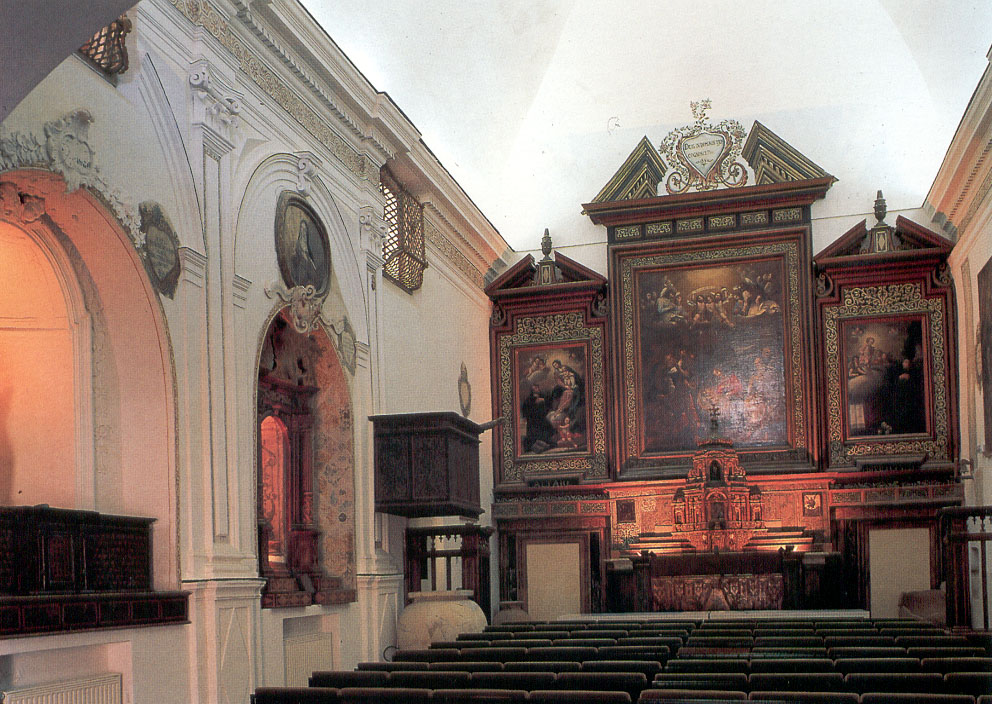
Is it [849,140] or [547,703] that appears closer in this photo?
[547,703]

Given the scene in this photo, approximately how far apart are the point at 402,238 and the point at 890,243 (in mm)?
7415

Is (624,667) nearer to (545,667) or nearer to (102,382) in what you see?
(545,667)

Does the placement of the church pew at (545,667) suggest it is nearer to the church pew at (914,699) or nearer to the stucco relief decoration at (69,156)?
the church pew at (914,699)

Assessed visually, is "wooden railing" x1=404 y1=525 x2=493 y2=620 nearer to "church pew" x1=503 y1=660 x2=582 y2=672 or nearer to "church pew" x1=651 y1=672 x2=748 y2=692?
"church pew" x1=503 y1=660 x2=582 y2=672

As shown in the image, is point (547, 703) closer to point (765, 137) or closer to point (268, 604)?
point (268, 604)

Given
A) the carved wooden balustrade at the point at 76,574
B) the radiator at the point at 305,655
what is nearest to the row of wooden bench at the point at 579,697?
the carved wooden balustrade at the point at 76,574

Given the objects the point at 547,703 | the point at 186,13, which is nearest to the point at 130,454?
the point at 186,13

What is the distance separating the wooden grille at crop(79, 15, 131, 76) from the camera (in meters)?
7.13

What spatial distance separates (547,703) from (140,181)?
4.84 meters

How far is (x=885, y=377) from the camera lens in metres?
15.7

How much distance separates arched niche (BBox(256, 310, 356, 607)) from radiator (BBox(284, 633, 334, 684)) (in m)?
0.44

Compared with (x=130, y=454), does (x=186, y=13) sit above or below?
above

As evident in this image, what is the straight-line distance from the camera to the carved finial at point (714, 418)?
51.2 ft

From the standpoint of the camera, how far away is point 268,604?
9375mm
